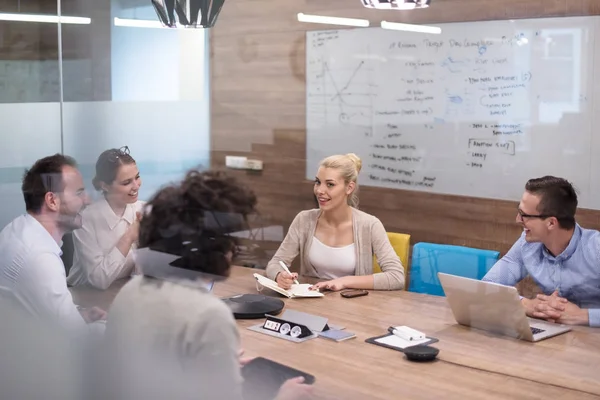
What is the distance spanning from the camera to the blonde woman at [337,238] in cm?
321

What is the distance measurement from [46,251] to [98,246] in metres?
0.12

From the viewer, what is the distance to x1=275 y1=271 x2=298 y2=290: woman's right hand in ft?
9.55

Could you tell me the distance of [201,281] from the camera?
1.71m

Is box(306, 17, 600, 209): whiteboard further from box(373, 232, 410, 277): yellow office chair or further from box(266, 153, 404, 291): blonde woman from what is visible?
box(266, 153, 404, 291): blonde woman

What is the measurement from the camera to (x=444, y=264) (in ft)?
11.0

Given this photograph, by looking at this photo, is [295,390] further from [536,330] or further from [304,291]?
[304,291]

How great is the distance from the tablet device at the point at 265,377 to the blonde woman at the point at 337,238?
123cm

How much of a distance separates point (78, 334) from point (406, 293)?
1.36 m

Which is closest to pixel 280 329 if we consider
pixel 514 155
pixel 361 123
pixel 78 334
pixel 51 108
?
pixel 78 334

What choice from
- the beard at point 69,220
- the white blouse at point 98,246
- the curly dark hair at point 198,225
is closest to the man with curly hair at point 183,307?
the curly dark hair at point 198,225

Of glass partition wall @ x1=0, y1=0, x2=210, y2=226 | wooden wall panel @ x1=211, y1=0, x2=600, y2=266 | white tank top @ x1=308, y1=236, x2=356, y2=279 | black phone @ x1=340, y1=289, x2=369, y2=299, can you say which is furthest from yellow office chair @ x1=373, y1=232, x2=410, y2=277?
glass partition wall @ x1=0, y1=0, x2=210, y2=226

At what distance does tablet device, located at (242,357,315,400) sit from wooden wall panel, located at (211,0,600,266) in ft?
4.93

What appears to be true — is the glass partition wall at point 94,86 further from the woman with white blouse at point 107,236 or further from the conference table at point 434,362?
the conference table at point 434,362

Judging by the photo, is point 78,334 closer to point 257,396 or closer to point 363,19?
point 257,396
